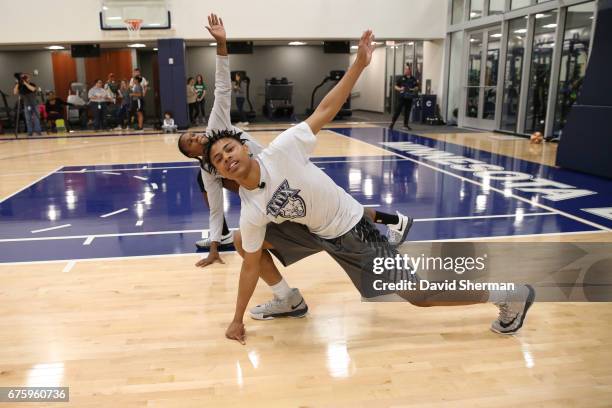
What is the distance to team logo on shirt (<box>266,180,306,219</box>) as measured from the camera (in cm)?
245

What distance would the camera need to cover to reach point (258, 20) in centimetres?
1465

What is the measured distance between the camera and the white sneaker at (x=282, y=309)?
310 centimetres

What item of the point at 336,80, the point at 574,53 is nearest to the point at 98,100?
the point at 336,80

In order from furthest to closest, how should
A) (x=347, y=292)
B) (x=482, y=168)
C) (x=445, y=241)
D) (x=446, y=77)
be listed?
(x=446, y=77) < (x=482, y=168) < (x=445, y=241) < (x=347, y=292)

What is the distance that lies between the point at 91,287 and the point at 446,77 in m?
14.0

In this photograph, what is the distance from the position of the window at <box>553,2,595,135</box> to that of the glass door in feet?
8.13

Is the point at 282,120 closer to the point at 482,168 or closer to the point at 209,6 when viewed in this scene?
the point at 209,6

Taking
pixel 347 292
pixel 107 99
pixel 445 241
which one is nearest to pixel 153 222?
pixel 347 292

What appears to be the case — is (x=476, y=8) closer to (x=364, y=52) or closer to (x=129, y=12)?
(x=129, y=12)

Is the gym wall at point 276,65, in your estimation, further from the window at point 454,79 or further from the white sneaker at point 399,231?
the white sneaker at point 399,231

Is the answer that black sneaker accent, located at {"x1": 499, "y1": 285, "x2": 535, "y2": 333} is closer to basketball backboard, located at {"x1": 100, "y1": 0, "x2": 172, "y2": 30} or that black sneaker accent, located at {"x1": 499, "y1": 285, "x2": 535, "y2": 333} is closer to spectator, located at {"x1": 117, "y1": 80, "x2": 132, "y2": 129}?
basketball backboard, located at {"x1": 100, "y1": 0, "x2": 172, "y2": 30}

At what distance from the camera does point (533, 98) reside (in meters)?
12.0

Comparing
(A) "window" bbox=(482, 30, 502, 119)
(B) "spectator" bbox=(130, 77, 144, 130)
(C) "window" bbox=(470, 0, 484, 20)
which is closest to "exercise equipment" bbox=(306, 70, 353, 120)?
(C) "window" bbox=(470, 0, 484, 20)

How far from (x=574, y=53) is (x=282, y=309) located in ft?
33.1
